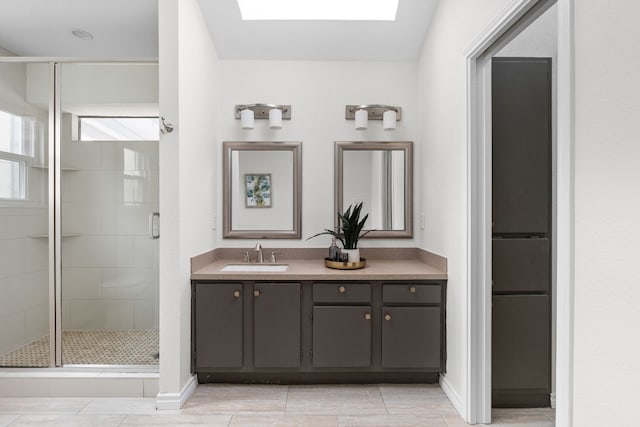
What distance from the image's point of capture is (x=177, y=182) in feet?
7.80

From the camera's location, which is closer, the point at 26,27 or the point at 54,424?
the point at 54,424

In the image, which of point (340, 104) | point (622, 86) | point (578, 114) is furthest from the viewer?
point (340, 104)

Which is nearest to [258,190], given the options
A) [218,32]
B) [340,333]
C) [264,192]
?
[264,192]

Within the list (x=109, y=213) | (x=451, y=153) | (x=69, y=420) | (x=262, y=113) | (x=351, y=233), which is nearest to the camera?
(x=69, y=420)

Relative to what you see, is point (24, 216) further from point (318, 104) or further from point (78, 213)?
point (318, 104)

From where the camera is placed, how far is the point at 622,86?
1.15 metres

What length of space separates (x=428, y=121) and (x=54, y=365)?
3.03 m

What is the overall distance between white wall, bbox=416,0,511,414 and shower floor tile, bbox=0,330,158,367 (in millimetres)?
1940

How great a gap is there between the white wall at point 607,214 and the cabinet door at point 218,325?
1918 mm

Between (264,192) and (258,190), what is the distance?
0.17 ft

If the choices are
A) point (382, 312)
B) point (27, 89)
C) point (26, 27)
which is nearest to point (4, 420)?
point (27, 89)

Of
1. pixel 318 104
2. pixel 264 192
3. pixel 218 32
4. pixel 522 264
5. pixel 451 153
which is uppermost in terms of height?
pixel 218 32

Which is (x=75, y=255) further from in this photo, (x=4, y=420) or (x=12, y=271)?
(x=4, y=420)

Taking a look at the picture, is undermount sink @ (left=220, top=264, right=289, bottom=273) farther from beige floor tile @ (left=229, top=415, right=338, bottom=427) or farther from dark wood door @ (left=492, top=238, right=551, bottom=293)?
dark wood door @ (left=492, top=238, right=551, bottom=293)
